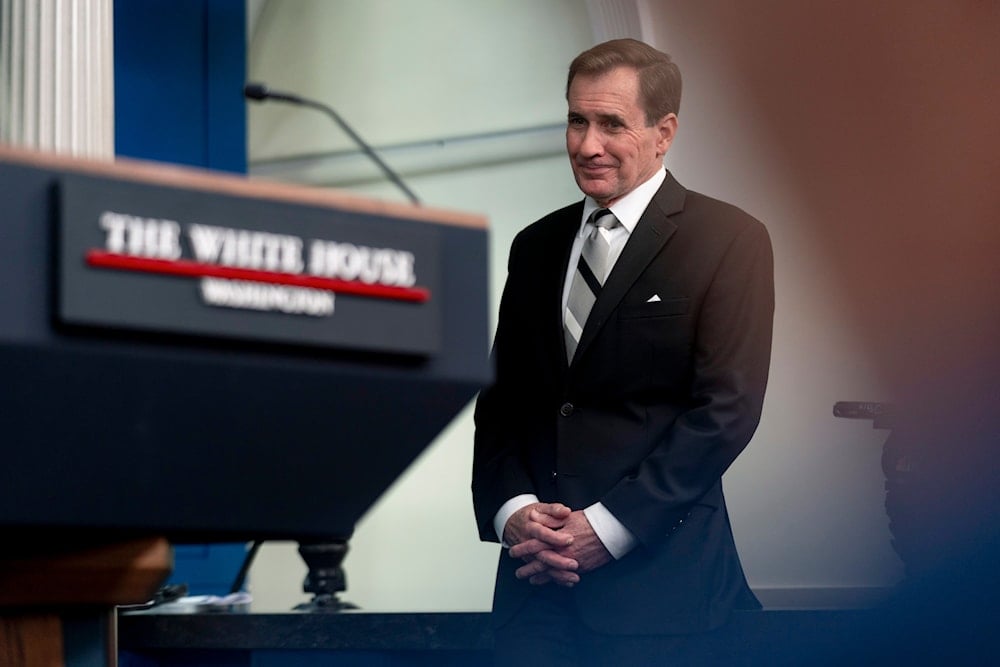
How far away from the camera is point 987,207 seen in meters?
3.28

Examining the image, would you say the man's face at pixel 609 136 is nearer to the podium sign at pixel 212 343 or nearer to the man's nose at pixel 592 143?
the man's nose at pixel 592 143

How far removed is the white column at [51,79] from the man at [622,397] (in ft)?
3.32

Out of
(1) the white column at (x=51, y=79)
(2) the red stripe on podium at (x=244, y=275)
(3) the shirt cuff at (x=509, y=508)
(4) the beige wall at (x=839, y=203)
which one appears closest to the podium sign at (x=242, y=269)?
(2) the red stripe on podium at (x=244, y=275)

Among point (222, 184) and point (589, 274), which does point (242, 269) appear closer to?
point (222, 184)

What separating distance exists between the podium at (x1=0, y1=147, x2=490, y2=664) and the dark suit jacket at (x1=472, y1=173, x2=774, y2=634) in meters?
1.12

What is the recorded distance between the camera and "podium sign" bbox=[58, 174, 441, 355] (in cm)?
67

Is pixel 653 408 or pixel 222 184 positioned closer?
pixel 222 184

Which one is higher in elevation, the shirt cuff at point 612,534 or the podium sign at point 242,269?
the podium sign at point 242,269

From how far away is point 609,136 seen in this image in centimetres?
204

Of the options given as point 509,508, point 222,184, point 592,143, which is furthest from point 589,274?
point 222,184

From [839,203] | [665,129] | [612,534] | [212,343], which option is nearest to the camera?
[212,343]

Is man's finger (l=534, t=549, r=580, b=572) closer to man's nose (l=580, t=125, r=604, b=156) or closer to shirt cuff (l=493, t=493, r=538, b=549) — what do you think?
shirt cuff (l=493, t=493, r=538, b=549)

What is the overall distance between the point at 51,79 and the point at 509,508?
4.27ft

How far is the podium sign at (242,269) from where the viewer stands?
0.67m
